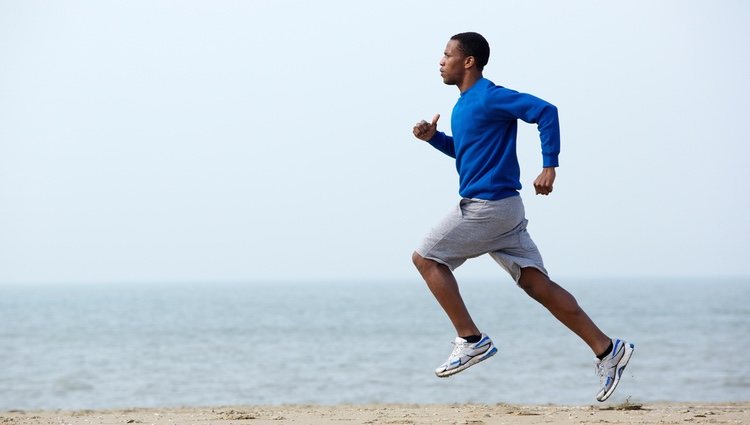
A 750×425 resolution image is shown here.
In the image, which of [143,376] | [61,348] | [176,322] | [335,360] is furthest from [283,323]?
[143,376]

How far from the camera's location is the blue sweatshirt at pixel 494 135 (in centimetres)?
520

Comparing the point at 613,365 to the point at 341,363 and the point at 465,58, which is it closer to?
the point at 465,58

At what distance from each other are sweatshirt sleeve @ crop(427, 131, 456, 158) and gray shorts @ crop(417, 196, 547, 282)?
1.65 ft

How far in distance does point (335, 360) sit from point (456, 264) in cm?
2367

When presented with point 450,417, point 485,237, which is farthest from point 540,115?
point 450,417

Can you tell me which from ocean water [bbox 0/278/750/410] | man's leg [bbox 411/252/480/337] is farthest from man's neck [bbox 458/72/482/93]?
→ ocean water [bbox 0/278/750/410]

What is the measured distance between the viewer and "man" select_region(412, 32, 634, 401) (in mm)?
5328

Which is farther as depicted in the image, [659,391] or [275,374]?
[275,374]

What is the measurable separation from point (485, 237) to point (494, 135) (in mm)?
572

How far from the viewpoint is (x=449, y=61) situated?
565 cm

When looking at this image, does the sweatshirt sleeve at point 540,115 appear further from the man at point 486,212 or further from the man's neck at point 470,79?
the man's neck at point 470,79

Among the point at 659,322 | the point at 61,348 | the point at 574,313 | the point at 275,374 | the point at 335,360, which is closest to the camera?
the point at 574,313

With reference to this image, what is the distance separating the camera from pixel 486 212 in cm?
537

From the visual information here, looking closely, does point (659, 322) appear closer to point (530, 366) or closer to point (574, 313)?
point (530, 366)
